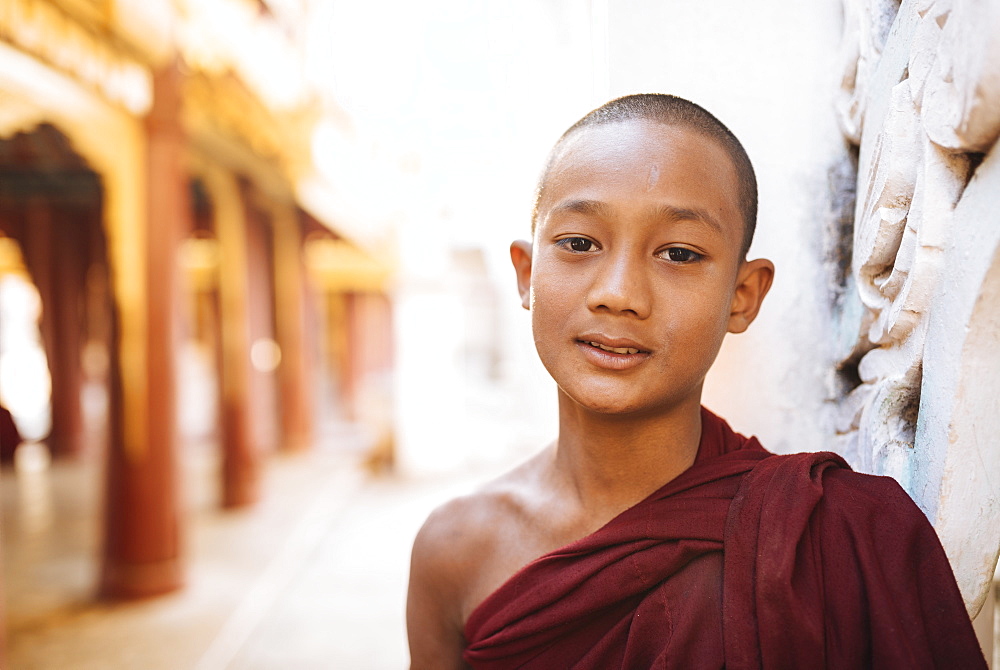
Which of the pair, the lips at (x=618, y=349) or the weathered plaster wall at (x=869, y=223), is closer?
the weathered plaster wall at (x=869, y=223)

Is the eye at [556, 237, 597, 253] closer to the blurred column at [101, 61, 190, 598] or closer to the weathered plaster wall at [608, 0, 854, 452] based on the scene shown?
the weathered plaster wall at [608, 0, 854, 452]

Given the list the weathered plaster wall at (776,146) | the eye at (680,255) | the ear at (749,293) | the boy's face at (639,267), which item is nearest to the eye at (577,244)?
the boy's face at (639,267)

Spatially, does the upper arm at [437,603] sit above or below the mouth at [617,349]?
below

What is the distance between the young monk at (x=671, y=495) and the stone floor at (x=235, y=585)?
3131 mm

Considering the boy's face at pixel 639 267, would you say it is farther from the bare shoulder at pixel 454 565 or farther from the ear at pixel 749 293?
the bare shoulder at pixel 454 565

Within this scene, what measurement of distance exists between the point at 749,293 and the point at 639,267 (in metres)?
0.24

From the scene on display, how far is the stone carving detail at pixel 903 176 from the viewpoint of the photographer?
0.74 m

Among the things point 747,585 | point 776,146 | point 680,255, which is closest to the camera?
point 747,585

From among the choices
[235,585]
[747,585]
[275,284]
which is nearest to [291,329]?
[275,284]

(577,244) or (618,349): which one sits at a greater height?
(577,244)

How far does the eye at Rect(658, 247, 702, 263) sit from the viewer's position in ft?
3.12

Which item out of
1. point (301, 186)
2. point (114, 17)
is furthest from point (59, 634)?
point (301, 186)

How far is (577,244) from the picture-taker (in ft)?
3.26

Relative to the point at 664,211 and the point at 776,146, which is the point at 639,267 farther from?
the point at 776,146
